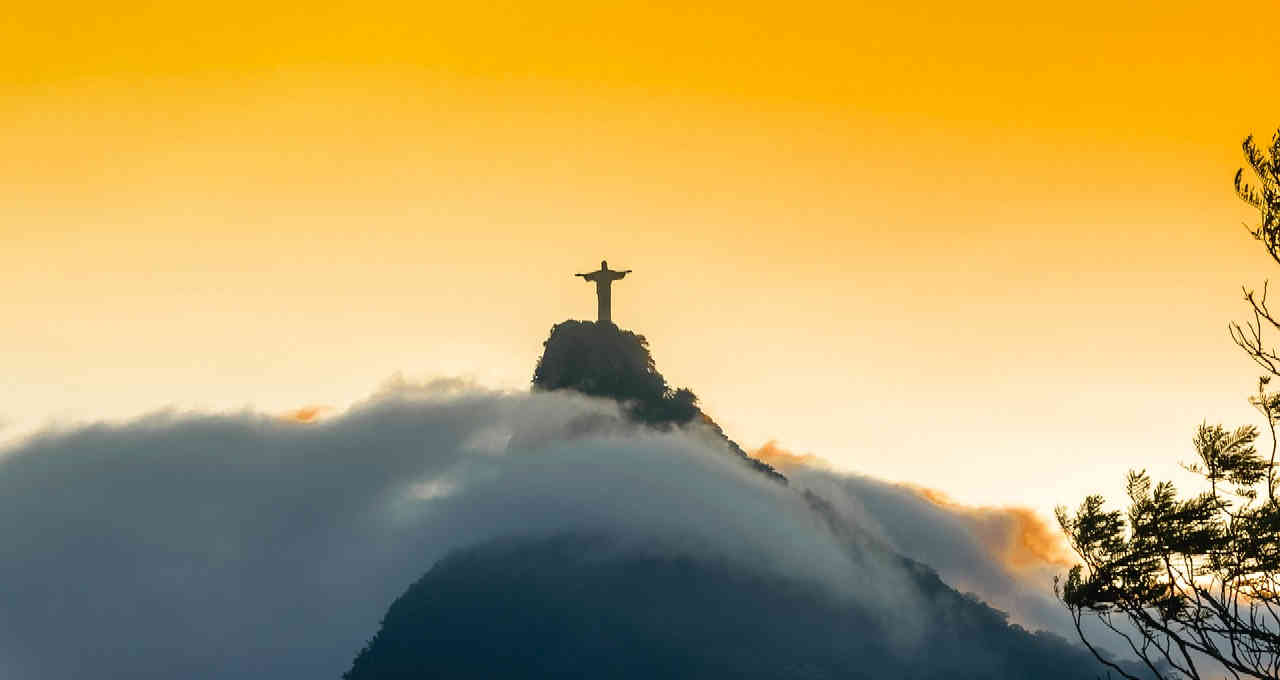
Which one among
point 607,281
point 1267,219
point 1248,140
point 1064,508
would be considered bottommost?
point 1064,508

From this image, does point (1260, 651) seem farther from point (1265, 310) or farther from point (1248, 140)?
point (1248, 140)

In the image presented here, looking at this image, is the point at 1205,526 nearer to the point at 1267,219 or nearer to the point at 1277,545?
the point at 1277,545

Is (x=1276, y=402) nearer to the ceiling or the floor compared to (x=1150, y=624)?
nearer to the ceiling

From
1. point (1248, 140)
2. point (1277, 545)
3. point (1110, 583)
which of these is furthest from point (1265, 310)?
point (1110, 583)

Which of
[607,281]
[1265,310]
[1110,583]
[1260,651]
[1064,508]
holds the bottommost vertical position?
[1260,651]

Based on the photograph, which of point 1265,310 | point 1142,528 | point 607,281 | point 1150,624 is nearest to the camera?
point 1265,310

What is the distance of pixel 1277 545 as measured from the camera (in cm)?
3111

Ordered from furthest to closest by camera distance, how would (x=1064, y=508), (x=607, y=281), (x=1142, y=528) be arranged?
(x=607, y=281) < (x=1064, y=508) < (x=1142, y=528)

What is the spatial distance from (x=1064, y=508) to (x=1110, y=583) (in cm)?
265

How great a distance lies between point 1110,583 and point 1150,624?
154 inches

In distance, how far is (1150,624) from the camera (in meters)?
30.8

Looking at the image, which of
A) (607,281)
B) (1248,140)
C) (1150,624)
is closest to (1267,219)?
(1248,140)

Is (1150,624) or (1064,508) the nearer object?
(1150,624)

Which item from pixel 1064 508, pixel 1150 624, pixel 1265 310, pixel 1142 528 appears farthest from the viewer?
pixel 1064 508
